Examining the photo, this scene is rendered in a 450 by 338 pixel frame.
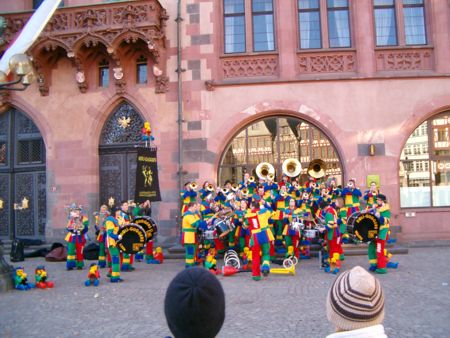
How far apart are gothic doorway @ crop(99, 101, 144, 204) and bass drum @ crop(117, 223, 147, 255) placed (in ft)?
22.0

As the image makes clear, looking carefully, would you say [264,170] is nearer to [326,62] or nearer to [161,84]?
[326,62]

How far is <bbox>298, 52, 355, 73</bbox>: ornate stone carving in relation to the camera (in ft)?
54.7

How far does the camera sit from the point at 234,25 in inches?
682

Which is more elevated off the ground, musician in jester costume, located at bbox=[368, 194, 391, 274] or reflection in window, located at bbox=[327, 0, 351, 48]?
reflection in window, located at bbox=[327, 0, 351, 48]

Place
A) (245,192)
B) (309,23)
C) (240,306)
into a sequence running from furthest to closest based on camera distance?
(309,23) → (245,192) → (240,306)

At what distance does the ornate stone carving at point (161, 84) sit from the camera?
55.7ft

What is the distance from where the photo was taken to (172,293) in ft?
7.54

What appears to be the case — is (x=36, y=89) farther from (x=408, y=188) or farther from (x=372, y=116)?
(x=408, y=188)

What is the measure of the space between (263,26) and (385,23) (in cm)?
434

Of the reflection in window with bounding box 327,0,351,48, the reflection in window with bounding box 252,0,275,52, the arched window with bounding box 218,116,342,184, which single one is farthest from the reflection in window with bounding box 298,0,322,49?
the arched window with bounding box 218,116,342,184

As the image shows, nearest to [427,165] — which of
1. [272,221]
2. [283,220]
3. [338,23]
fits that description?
[338,23]

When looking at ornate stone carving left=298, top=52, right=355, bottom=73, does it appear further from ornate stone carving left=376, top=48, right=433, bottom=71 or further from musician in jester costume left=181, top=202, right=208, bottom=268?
musician in jester costume left=181, top=202, right=208, bottom=268

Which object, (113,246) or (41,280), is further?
(113,246)

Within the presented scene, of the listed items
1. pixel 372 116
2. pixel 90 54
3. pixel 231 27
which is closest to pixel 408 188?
pixel 372 116
